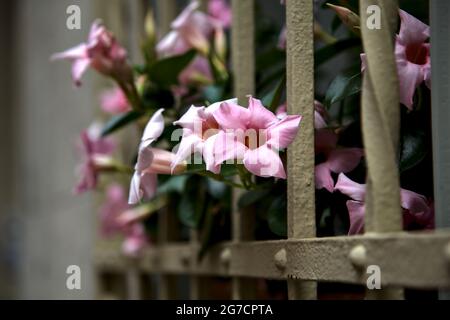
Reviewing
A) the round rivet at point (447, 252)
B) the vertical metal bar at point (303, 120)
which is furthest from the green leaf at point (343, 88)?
the round rivet at point (447, 252)

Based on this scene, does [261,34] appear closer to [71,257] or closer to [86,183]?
[86,183]

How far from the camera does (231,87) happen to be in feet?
3.78

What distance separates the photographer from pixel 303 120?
83 cm

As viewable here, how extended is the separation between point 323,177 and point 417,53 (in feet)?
0.56

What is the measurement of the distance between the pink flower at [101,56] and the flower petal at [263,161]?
1.36ft

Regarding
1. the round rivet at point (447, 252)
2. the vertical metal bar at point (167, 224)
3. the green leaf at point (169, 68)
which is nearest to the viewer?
the round rivet at point (447, 252)

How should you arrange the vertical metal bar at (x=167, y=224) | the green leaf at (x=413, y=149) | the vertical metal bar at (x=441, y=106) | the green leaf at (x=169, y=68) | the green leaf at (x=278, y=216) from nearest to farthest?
the vertical metal bar at (x=441, y=106)
the green leaf at (x=413, y=149)
the green leaf at (x=278, y=216)
the green leaf at (x=169, y=68)
the vertical metal bar at (x=167, y=224)

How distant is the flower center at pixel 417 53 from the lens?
2.55 ft

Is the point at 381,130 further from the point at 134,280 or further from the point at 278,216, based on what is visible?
the point at 134,280

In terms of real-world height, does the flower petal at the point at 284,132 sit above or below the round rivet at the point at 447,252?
above

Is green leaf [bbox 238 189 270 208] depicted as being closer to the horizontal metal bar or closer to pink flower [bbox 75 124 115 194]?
the horizontal metal bar

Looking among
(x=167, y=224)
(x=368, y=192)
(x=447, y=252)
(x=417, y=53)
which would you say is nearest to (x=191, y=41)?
(x=167, y=224)

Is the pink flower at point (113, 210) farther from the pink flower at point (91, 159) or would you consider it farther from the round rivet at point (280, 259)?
the round rivet at point (280, 259)

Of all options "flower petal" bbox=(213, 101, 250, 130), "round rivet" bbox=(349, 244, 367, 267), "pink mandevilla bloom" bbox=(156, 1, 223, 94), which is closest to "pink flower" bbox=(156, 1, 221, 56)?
"pink mandevilla bloom" bbox=(156, 1, 223, 94)
